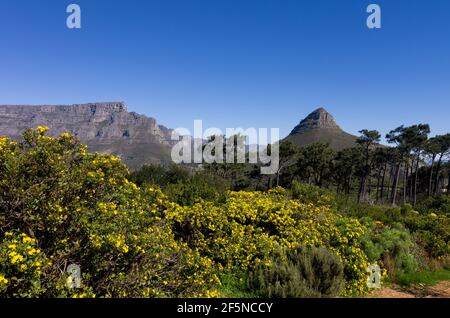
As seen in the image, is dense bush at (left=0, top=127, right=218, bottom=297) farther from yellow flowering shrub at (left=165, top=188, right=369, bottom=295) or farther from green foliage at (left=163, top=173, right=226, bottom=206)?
green foliage at (left=163, top=173, right=226, bottom=206)

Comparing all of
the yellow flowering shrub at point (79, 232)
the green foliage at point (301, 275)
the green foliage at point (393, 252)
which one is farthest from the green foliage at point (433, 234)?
the yellow flowering shrub at point (79, 232)

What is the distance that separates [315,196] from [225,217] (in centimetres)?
689

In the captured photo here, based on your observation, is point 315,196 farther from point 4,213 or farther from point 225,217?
point 4,213

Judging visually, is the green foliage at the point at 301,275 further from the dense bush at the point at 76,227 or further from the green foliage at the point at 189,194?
the green foliage at the point at 189,194

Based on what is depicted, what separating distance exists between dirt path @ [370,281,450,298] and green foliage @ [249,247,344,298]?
4.79 feet

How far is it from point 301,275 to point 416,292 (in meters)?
3.46

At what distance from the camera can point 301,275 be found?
654cm

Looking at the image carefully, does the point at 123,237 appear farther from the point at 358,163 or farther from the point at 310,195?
the point at 358,163

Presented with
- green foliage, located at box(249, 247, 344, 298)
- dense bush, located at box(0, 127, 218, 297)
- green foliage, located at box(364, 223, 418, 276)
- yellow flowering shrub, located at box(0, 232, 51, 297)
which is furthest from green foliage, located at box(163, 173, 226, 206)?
yellow flowering shrub, located at box(0, 232, 51, 297)

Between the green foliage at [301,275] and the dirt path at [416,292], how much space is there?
1.46 metres

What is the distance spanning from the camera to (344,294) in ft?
22.4

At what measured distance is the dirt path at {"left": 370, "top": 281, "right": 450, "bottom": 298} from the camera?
7652 mm
